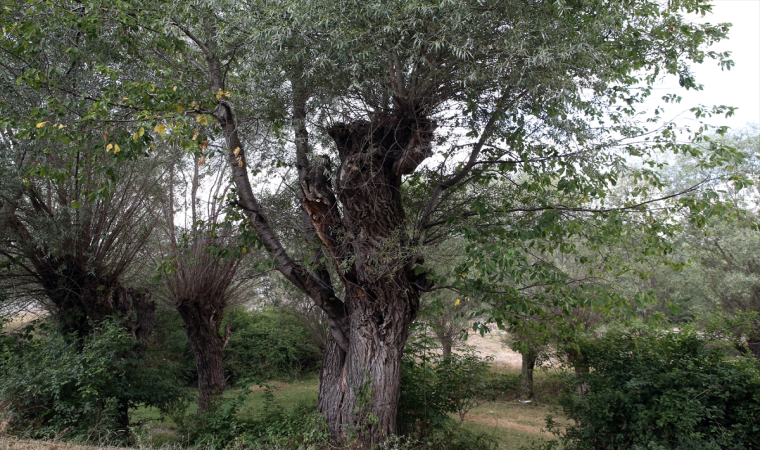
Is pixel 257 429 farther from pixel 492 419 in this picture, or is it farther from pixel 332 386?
pixel 492 419

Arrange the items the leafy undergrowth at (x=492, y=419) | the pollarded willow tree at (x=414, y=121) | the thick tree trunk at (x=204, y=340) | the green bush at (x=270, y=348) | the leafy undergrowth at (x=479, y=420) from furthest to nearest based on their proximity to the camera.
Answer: the green bush at (x=270, y=348) < the thick tree trunk at (x=204, y=340) < the leafy undergrowth at (x=492, y=419) < the leafy undergrowth at (x=479, y=420) < the pollarded willow tree at (x=414, y=121)

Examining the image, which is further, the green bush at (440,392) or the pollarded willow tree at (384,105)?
the green bush at (440,392)

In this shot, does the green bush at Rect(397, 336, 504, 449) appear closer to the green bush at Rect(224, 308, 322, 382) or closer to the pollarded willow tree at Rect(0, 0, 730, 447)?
the pollarded willow tree at Rect(0, 0, 730, 447)

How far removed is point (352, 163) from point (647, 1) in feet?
13.8

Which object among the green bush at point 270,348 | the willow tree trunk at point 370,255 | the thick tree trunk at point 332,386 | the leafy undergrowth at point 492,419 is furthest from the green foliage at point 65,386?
the green bush at point 270,348

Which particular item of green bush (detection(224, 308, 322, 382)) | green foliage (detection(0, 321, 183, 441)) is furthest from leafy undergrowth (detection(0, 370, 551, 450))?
green bush (detection(224, 308, 322, 382))

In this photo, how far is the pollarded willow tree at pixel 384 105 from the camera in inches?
195

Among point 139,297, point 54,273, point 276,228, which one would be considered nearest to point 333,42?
point 276,228

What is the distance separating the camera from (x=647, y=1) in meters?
5.67

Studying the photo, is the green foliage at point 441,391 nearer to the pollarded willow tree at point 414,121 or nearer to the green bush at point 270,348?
the pollarded willow tree at point 414,121

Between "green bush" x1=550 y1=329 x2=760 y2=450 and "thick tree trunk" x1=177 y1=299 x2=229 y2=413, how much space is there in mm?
7556

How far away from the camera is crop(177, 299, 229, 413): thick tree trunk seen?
33.5 feet

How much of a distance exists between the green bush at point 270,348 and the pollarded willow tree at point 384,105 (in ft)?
44.3

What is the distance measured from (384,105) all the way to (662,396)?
5096 mm
